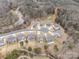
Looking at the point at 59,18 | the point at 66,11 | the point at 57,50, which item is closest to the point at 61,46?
the point at 57,50

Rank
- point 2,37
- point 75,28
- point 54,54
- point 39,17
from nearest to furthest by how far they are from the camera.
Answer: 1. point 54,54
2. point 2,37
3. point 75,28
4. point 39,17

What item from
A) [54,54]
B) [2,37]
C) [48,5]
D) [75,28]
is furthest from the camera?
[48,5]

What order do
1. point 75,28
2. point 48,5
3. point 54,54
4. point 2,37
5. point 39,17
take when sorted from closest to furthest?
point 54,54 < point 2,37 < point 75,28 < point 39,17 < point 48,5

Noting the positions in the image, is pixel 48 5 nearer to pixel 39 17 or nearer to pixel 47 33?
pixel 39 17

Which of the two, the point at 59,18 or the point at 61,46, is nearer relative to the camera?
the point at 61,46

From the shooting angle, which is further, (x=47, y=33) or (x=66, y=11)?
(x=66, y=11)

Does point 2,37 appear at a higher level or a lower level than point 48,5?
lower

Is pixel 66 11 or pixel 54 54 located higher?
pixel 66 11

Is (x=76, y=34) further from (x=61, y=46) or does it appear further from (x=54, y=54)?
(x=54, y=54)

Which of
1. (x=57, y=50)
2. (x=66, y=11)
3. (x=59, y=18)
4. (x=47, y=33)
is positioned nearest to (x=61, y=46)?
(x=57, y=50)
